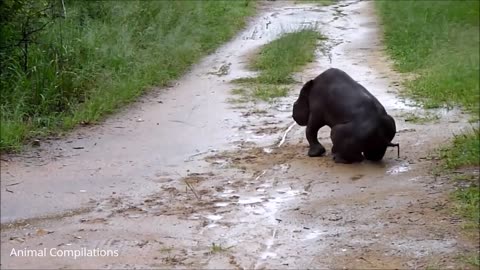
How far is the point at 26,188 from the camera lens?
6.35 metres

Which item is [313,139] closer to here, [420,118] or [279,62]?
[420,118]

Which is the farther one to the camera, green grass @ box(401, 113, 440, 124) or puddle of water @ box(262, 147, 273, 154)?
green grass @ box(401, 113, 440, 124)

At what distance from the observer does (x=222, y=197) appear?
20.5 ft

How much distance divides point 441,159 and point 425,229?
1.81 m

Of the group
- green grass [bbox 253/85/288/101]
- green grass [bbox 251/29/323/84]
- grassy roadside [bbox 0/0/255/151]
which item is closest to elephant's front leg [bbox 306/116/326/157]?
grassy roadside [bbox 0/0/255/151]

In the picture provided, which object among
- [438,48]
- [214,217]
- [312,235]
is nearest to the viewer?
[312,235]

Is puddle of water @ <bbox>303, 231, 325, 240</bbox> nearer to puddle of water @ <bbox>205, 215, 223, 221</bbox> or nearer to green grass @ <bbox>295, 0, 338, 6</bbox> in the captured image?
puddle of water @ <bbox>205, 215, 223, 221</bbox>

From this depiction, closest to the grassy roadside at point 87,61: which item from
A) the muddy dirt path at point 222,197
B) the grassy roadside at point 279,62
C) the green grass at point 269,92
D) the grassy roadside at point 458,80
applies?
the muddy dirt path at point 222,197

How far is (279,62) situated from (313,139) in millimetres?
5693

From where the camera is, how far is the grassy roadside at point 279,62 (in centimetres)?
1116

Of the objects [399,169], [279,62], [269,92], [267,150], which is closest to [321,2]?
[279,62]

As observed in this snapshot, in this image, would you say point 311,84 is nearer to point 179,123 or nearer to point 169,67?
point 179,123

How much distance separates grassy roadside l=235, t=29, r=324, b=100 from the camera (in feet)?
36.6

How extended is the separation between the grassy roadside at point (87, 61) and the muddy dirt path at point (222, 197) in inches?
14.9
